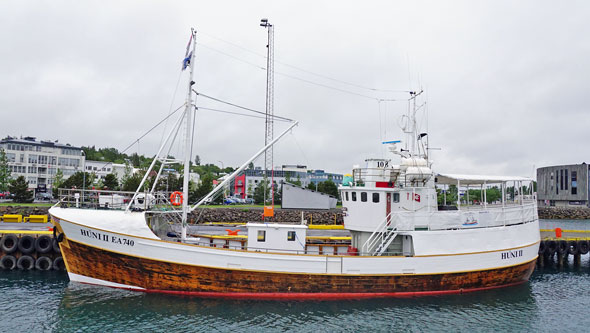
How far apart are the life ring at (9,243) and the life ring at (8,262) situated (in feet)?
1.04

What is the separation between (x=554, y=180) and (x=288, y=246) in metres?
90.9

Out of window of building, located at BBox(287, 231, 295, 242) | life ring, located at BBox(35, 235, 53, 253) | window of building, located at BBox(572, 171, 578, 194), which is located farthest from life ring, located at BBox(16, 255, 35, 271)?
window of building, located at BBox(572, 171, 578, 194)

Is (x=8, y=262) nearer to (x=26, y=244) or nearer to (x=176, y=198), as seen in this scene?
(x=26, y=244)

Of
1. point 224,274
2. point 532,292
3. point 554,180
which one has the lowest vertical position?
point 532,292

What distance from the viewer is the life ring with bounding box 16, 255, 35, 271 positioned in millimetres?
20516

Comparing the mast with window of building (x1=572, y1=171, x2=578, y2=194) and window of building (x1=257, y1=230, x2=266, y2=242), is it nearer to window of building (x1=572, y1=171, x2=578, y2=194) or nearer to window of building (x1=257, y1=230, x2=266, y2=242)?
window of building (x1=257, y1=230, x2=266, y2=242)

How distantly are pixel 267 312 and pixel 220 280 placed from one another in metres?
2.50

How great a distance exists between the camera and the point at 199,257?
15.6 m

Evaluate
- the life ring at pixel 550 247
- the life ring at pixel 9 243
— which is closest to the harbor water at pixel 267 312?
the life ring at pixel 9 243

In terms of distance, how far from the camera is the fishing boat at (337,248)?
15680 mm

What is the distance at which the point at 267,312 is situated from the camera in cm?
1466

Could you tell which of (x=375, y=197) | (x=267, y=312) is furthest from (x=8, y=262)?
(x=375, y=197)

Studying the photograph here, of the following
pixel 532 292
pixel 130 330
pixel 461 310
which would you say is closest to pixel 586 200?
pixel 532 292

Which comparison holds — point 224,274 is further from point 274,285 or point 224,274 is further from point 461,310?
point 461,310
